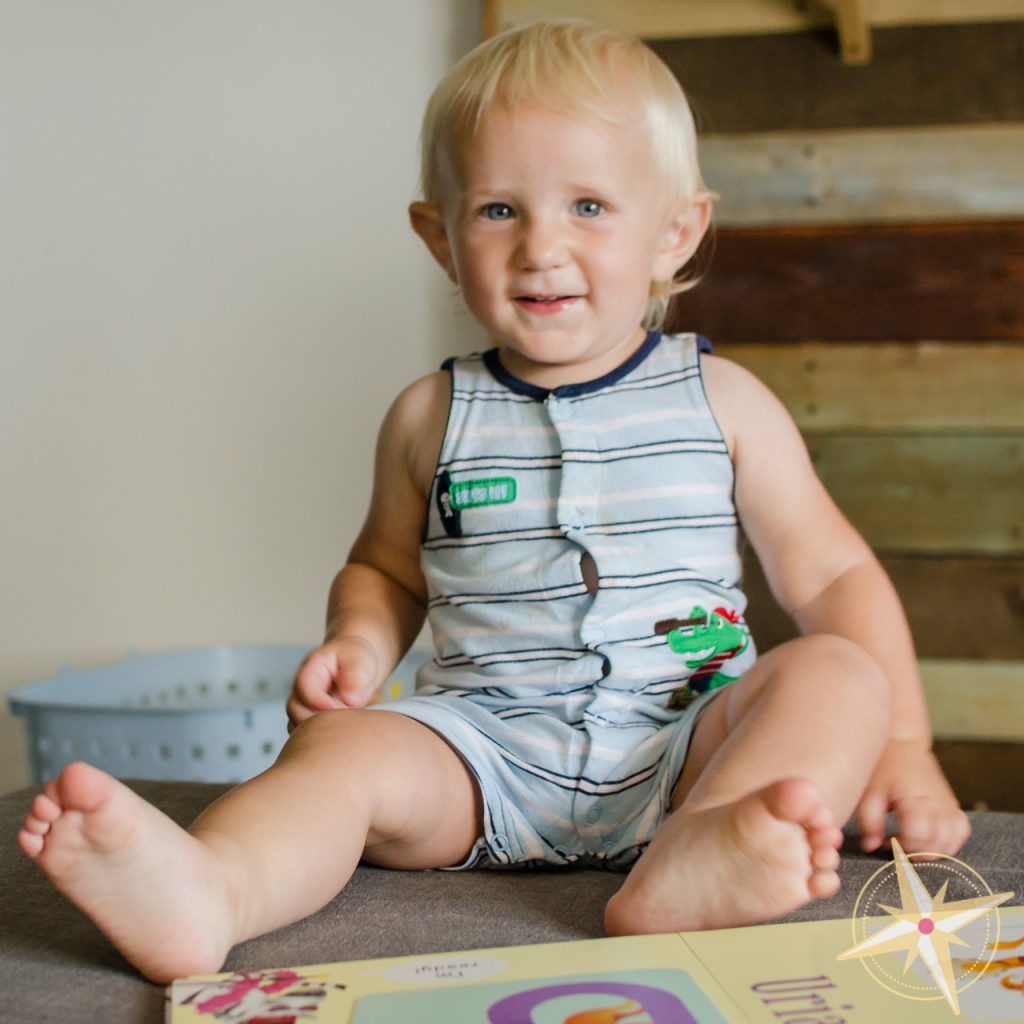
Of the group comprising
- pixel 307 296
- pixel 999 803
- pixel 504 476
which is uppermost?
pixel 307 296

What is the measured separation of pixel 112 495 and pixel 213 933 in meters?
1.33

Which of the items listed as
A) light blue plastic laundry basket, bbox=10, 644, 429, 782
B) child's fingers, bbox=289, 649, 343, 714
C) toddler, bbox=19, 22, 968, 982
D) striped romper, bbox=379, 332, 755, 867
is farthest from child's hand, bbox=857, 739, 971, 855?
light blue plastic laundry basket, bbox=10, 644, 429, 782

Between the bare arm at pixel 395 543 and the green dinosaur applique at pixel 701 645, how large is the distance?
0.72 ft

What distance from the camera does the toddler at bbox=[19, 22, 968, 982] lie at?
761 millimetres

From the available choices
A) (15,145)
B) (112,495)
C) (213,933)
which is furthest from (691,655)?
(15,145)

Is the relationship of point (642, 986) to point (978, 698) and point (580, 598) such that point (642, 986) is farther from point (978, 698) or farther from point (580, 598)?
point (978, 698)

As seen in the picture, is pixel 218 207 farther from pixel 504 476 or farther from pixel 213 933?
pixel 213 933

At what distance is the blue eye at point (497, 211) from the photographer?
3.02ft

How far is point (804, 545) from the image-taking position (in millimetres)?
956

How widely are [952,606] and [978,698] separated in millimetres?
125

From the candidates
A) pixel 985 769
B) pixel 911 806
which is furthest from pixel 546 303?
pixel 985 769

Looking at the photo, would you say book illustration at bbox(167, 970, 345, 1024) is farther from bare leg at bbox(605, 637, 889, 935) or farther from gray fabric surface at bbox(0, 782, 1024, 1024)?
bare leg at bbox(605, 637, 889, 935)

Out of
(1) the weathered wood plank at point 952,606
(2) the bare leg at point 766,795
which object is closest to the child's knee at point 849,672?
(2) the bare leg at point 766,795

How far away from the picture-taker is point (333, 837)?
68 centimetres
